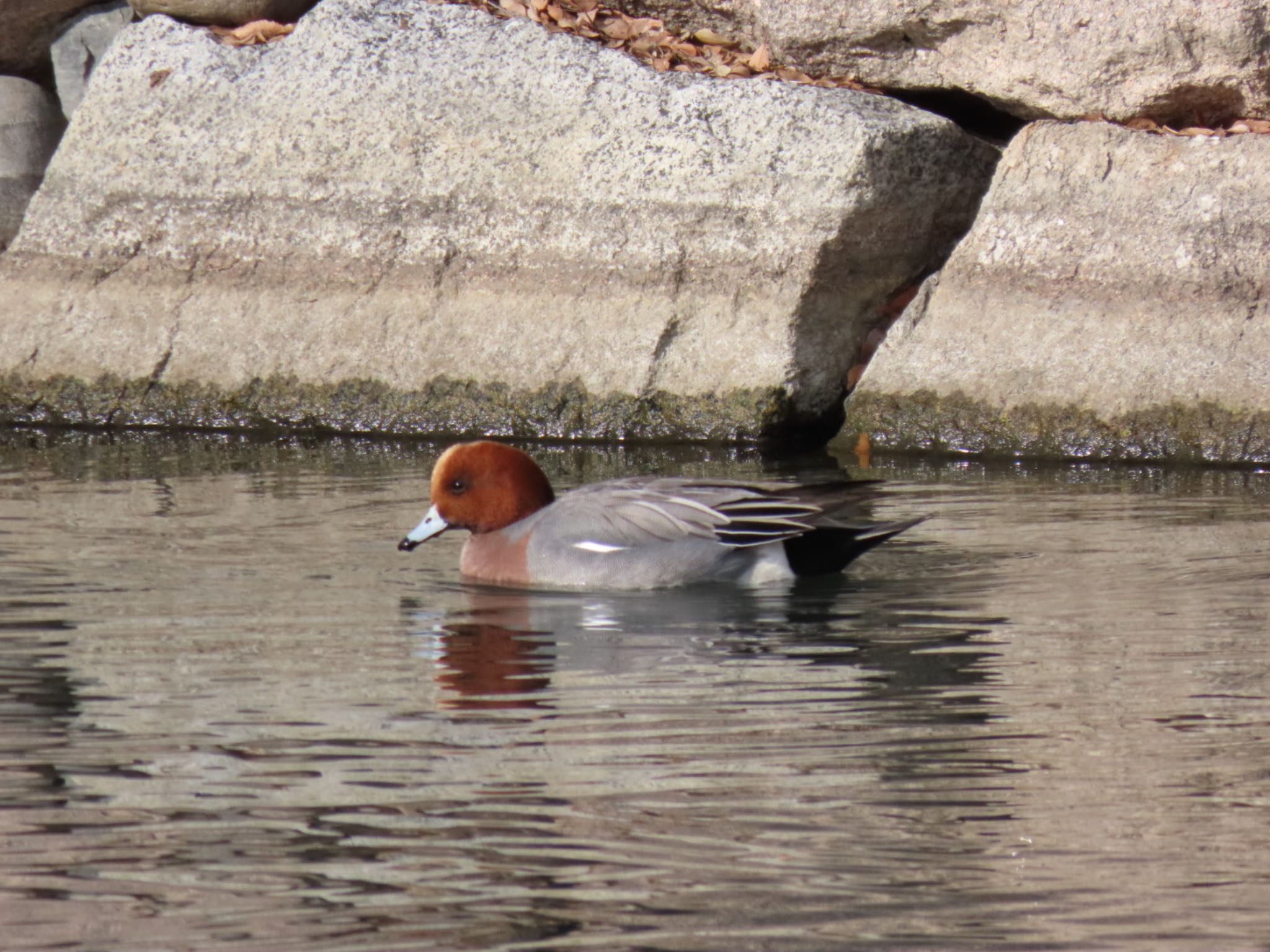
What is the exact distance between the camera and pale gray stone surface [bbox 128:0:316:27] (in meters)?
9.19

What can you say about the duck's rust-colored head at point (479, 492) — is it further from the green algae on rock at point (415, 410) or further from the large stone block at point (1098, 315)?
the large stone block at point (1098, 315)

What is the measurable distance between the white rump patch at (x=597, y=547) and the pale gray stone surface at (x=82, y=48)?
218 inches

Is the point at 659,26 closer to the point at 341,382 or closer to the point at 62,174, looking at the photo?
the point at 341,382

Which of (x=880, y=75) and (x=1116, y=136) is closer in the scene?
(x=1116, y=136)

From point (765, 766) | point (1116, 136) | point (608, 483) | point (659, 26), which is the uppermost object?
point (659, 26)

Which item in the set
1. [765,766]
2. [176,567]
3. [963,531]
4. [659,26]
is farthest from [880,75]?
[765,766]

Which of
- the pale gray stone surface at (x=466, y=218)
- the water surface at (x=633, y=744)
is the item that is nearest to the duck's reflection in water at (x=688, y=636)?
the water surface at (x=633, y=744)

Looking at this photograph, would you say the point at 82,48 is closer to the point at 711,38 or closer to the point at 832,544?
the point at 711,38

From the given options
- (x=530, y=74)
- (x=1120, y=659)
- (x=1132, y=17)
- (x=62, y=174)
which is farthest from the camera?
(x=62, y=174)

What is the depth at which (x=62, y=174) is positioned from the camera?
9.09 metres

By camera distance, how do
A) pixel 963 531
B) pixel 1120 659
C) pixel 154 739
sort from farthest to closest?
pixel 963 531 < pixel 1120 659 < pixel 154 739

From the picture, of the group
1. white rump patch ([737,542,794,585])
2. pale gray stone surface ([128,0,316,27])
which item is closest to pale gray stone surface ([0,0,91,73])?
pale gray stone surface ([128,0,316,27])

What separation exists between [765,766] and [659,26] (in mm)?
5835

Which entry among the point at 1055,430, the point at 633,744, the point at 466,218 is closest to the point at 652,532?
the point at 633,744
